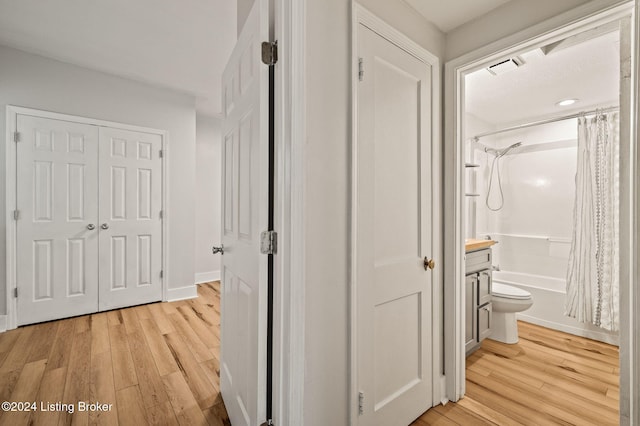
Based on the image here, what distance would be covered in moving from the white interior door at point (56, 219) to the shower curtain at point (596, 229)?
5093 millimetres

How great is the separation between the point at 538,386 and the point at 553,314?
1.44 meters

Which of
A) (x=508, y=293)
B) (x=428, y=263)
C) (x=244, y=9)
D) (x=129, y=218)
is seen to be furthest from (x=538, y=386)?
(x=129, y=218)

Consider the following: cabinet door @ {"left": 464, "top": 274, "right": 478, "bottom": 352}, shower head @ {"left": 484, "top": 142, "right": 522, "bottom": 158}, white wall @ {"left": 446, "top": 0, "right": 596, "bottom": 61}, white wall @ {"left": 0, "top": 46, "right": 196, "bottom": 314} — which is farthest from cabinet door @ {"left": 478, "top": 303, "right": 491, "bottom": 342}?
white wall @ {"left": 0, "top": 46, "right": 196, "bottom": 314}

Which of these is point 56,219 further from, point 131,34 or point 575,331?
point 575,331

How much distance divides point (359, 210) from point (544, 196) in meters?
3.54

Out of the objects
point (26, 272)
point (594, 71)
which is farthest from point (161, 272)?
point (594, 71)

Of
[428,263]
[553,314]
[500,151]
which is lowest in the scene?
[553,314]

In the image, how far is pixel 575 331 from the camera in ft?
9.12

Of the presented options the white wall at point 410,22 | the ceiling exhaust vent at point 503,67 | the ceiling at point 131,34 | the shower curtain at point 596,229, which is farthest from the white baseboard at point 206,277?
the shower curtain at point 596,229

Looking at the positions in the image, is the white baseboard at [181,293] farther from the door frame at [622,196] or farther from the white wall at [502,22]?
the white wall at [502,22]

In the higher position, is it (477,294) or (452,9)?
(452,9)

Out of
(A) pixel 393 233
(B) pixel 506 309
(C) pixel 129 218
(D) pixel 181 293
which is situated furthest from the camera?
(D) pixel 181 293

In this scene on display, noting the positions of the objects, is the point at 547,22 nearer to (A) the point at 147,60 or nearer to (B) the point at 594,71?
(B) the point at 594,71

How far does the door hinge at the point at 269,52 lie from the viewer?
108 cm
